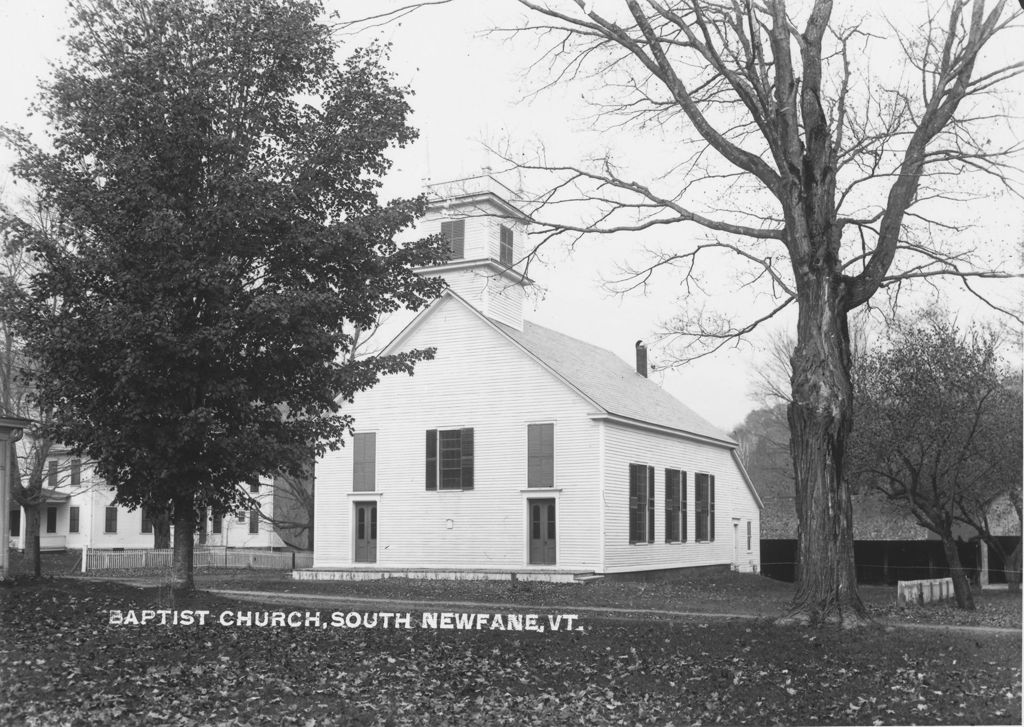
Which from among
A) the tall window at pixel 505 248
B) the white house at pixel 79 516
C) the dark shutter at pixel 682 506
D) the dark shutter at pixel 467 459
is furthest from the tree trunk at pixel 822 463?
the dark shutter at pixel 682 506

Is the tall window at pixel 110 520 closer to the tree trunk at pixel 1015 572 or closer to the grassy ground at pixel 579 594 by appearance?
the grassy ground at pixel 579 594

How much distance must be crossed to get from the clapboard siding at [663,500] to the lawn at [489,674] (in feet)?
42.1

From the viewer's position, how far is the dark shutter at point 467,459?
81.4 feet

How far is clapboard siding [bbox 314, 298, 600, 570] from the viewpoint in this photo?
2423cm

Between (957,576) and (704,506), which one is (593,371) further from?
(957,576)

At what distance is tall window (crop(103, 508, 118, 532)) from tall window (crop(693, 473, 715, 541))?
59.4 feet

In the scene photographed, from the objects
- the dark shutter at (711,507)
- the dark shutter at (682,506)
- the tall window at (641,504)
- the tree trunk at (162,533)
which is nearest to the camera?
the tree trunk at (162,533)

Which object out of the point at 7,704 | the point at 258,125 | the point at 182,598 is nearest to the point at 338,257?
the point at 258,125

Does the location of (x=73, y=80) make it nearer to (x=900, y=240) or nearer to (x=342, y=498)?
(x=900, y=240)

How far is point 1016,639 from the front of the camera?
11.1 meters

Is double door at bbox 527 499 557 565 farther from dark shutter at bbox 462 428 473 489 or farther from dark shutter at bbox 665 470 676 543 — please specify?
dark shutter at bbox 665 470 676 543

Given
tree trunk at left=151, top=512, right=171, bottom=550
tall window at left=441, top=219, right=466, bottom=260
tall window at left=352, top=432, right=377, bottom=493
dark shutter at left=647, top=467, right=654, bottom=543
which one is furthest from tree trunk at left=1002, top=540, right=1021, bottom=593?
tree trunk at left=151, top=512, right=171, bottom=550

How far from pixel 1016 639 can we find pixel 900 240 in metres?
5.76

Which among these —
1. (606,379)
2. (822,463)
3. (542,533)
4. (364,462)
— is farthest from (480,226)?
(364,462)
